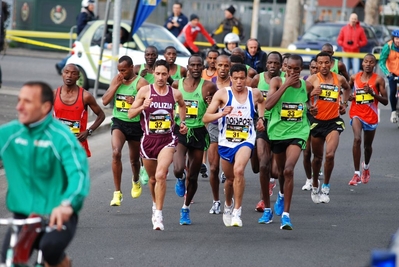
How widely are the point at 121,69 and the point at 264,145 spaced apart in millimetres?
1922

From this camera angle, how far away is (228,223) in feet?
33.8

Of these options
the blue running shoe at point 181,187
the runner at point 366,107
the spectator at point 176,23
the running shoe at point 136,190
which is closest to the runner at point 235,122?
the blue running shoe at point 181,187

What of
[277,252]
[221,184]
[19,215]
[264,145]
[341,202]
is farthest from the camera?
[221,184]

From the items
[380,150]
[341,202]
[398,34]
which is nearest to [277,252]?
[341,202]

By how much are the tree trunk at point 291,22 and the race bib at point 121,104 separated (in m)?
34.8

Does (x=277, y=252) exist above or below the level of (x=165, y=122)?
below

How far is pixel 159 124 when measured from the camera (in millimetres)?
10188

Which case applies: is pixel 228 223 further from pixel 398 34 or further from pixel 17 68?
pixel 17 68

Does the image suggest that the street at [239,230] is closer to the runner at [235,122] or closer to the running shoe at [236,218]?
the running shoe at [236,218]

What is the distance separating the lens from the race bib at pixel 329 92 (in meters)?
12.2

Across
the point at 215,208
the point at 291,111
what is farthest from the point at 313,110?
the point at 215,208

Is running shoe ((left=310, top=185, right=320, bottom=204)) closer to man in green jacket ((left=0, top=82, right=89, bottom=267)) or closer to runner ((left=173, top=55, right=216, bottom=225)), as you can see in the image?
runner ((left=173, top=55, right=216, bottom=225))

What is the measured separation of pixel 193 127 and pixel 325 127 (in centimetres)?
214

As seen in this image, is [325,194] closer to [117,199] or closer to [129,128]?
[129,128]
